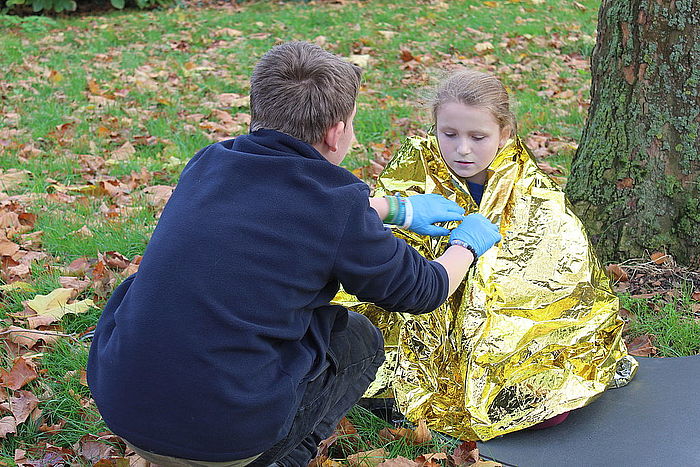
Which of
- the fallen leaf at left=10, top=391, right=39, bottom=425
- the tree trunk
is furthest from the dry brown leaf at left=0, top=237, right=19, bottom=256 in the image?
the tree trunk

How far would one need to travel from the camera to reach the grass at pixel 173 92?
9.63 ft

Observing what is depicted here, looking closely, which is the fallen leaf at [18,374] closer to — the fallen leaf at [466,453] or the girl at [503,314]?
the girl at [503,314]

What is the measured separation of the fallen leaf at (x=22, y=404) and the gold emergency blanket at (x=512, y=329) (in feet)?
3.74

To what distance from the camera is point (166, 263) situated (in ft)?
5.31

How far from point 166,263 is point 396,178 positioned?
124cm

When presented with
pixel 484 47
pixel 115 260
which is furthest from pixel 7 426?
pixel 484 47

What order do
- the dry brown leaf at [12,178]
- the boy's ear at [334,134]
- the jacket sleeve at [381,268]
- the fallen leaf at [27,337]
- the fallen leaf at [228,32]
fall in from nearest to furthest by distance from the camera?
1. the jacket sleeve at [381,268]
2. the boy's ear at [334,134]
3. the fallen leaf at [27,337]
4. the dry brown leaf at [12,178]
5. the fallen leaf at [228,32]

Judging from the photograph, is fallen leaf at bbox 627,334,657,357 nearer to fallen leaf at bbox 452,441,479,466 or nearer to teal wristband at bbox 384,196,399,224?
fallen leaf at bbox 452,441,479,466

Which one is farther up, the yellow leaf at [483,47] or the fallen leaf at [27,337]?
the yellow leaf at [483,47]

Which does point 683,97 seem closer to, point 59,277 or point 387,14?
point 59,277

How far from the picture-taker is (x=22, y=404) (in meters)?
2.38

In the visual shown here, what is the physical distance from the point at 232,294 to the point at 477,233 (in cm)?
93

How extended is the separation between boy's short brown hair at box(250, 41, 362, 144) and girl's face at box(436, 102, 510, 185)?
27.1 inches

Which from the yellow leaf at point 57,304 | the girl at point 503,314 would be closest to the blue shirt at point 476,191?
the girl at point 503,314
